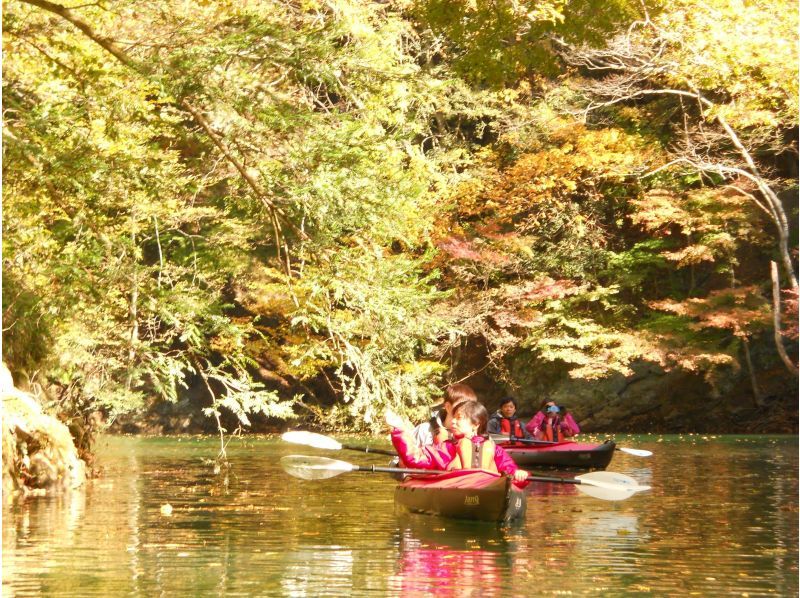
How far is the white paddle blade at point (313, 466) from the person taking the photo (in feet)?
34.0

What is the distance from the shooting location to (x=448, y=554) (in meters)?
8.38

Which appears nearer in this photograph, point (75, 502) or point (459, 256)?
point (75, 502)

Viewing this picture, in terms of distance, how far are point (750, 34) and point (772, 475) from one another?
691cm

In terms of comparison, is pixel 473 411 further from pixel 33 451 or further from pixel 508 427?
pixel 508 427

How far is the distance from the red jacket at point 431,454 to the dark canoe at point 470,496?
189 millimetres

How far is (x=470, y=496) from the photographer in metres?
9.74

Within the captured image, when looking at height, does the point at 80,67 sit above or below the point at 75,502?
above

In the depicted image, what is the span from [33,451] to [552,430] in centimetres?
737

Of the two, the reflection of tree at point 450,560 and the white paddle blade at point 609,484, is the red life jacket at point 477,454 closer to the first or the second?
the reflection of tree at point 450,560

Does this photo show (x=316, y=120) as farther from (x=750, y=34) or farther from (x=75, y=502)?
(x=750, y=34)

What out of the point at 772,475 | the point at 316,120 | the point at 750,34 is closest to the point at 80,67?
the point at 316,120

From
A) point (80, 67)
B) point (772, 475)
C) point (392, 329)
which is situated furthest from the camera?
point (772, 475)

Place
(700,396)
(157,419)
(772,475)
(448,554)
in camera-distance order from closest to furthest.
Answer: (448,554)
(772,475)
(700,396)
(157,419)

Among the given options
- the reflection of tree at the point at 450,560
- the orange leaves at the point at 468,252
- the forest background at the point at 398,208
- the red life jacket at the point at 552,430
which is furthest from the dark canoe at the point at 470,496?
the orange leaves at the point at 468,252
